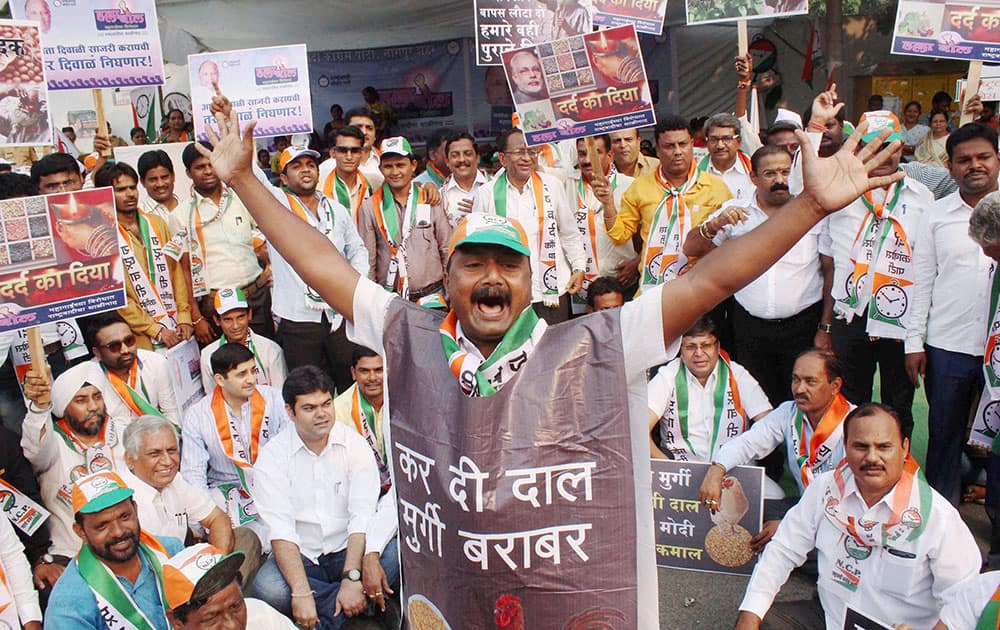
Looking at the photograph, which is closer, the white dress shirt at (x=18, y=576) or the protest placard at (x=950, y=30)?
the white dress shirt at (x=18, y=576)

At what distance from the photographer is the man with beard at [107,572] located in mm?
3482

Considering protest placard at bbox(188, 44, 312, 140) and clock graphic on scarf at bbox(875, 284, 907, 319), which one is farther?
protest placard at bbox(188, 44, 312, 140)

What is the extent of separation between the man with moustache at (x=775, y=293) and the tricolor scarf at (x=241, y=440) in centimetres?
264

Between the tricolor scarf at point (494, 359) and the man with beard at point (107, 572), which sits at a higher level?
the tricolor scarf at point (494, 359)

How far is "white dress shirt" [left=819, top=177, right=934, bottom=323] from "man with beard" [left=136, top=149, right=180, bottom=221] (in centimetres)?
449

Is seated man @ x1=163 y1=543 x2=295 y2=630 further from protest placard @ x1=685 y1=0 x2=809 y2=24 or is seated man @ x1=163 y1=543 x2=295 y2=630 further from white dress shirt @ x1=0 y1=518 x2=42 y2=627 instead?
protest placard @ x1=685 y1=0 x2=809 y2=24

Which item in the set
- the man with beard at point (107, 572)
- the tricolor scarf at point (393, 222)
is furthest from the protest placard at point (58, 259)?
the tricolor scarf at point (393, 222)

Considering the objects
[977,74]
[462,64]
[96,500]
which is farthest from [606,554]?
[462,64]

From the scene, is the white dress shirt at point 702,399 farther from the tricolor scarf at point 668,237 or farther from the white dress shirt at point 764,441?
the tricolor scarf at point 668,237

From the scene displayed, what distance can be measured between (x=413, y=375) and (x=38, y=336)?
3.02 meters

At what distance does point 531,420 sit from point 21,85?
15.0ft

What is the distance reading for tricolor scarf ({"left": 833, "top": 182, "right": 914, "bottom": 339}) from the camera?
16.0ft

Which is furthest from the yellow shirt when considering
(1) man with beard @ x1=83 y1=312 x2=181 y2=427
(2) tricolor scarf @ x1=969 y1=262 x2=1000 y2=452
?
(1) man with beard @ x1=83 y1=312 x2=181 y2=427

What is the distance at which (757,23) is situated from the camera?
14.4 m
